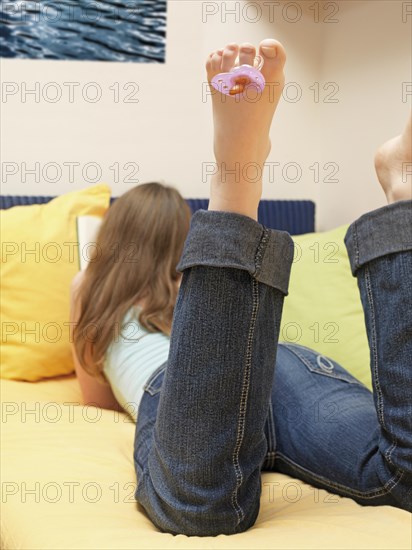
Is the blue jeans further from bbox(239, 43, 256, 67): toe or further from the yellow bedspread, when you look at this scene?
bbox(239, 43, 256, 67): toe

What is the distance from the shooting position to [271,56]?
0.81 m

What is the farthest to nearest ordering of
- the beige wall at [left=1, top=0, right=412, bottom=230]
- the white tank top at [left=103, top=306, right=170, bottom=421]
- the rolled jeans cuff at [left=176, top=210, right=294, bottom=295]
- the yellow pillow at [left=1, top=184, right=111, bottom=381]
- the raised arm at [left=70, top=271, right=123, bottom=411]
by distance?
the beige wall at [left=1, top=0, right=412, bottom=230] → the yellow pillow at [left=1, top=184, right=111, bottom=381] → the raised arm at [left=70, top=271, right=123, bottom=411] → the white tank top at [left=103, top=306, right=170, bottom=421] → the rolled jeans cuff at [left=176, top=210, right=294, bottom=295]

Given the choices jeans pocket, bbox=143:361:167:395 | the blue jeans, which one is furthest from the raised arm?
the blue jeans

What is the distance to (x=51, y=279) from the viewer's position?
1.82m

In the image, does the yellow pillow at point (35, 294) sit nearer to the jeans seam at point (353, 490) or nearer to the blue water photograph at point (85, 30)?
the blue water photograph at point (85, 30)

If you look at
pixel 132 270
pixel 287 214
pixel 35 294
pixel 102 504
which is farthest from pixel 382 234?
pixel 287 214

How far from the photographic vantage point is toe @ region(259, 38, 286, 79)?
2.63 ft

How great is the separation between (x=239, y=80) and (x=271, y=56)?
48mm

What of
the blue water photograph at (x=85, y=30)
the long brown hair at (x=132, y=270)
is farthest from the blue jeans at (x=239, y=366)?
the blue water photograph at (x=85, y=30)

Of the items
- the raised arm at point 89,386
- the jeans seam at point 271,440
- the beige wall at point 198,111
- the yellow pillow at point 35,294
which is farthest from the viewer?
the beige wall at point 198,111

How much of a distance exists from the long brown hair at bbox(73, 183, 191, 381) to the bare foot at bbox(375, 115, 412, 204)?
1.90 ft

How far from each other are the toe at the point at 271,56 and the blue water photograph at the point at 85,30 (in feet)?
4.94

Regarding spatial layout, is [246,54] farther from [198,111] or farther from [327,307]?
[198,111]

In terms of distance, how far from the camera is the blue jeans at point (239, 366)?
0.80 m
